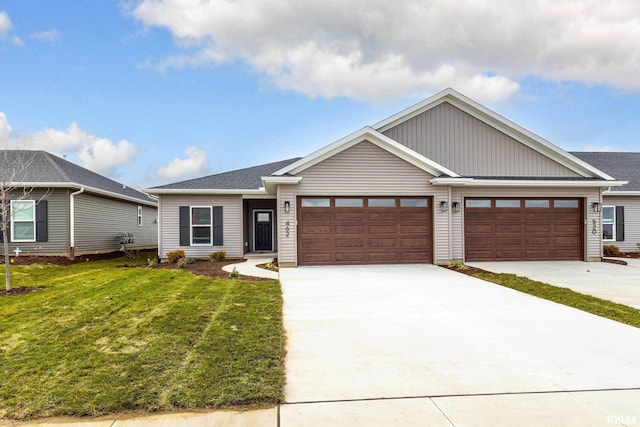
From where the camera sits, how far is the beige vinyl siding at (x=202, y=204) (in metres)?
14.3

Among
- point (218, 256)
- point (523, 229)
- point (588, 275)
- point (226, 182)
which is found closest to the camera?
point (588, 275)

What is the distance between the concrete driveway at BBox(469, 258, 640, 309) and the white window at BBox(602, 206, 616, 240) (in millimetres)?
3151

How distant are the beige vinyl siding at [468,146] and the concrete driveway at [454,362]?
25.4 feet

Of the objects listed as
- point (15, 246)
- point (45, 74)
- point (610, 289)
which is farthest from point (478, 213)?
point (45, 74)

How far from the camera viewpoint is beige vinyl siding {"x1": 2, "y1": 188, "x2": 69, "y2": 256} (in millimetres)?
14031

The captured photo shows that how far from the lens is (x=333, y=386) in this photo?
3412 millimetres

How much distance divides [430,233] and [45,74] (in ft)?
55.9

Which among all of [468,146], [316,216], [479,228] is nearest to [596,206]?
[479,228]

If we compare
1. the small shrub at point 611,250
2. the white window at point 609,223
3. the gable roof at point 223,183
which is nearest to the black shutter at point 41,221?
the gable roof at point 223,183

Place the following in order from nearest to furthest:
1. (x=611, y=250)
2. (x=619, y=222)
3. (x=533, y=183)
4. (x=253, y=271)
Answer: (x=253, y=271) < (x=533, y=183) < (x=611, y=250) < (x=619, y=222)

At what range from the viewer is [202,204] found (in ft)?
47.6

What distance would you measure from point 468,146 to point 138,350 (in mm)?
12979

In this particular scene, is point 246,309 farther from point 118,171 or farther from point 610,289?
point 118,171

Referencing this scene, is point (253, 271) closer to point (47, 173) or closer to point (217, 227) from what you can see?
point (217, 227)
